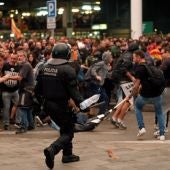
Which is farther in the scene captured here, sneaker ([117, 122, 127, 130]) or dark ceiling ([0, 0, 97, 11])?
dark ceiling ([0, 0, 97, 11])

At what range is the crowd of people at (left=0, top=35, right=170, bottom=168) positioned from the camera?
8.74 m

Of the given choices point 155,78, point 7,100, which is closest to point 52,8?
point 7,100

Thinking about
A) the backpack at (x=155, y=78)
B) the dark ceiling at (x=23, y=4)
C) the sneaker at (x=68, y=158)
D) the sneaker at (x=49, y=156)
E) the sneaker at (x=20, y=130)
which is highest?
the dark ceiling at (x=23, y=4)

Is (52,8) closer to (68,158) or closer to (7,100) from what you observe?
(7,100)

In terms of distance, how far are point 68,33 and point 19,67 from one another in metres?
32.8

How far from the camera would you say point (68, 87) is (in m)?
8.66

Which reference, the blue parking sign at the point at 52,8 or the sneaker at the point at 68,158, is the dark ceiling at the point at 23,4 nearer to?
the blue parking sign at the point at 52,8

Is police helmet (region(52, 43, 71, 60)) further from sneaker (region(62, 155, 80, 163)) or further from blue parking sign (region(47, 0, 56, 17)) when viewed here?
blue parking sign (region(47, 0, 56, 17))

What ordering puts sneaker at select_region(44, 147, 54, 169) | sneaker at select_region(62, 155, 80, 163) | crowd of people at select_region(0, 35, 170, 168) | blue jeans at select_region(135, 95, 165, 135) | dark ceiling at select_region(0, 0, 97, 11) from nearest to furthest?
1. sneaker at select_region(44, 147, 54, 169)
2. crowd of people at select_region(0, 35, 170, 168)
3. sneaker at select_region(62, 155, 80, 163)
4. blue jeans at select_region(135, 95, 165, 135)
5. dark ceiling at select_region(0, 0, 97, 11)

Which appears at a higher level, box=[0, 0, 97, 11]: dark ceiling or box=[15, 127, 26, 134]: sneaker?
box=[0, 0, 97, 11]: dark ceiling

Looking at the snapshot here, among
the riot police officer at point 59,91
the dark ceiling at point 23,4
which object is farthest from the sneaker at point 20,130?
the dark ceiling at point 23,4

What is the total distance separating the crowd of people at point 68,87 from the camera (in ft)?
28.7

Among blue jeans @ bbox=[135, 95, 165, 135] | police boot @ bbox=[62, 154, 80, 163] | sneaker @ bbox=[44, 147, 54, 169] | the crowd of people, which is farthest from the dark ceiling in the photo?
sneaker @ bbox=[44, 147, 54, 169]

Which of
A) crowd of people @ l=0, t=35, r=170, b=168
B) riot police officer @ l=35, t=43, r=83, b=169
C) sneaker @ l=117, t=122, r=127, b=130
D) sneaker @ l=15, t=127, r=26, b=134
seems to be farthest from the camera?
sneaker @ l=117, t=122, r=127, b=130
